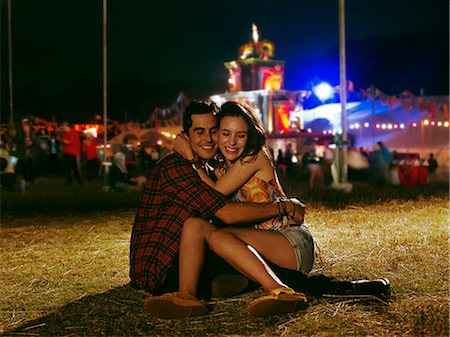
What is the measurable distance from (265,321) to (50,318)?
58.6 inches

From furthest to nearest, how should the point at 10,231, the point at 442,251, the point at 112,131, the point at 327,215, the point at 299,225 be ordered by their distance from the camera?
the point at 112,131
the point at 327,215
the point at 10,231
the point at 442,251
the point at 299,225

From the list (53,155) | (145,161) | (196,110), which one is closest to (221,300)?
(196,110)

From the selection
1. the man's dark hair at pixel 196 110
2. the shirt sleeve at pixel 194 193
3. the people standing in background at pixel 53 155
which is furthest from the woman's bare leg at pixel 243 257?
the people standing in background at pixel 53 155

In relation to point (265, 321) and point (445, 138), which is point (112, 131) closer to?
point (445, 138)

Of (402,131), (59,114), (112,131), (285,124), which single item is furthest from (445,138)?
(59,114)

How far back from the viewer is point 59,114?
7862cm

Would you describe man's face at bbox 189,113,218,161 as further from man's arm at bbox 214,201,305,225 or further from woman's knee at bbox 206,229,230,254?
woman's knee at bbox 206,229,230,254

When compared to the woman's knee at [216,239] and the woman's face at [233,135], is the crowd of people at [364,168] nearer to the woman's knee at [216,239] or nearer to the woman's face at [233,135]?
the woman's face at [233,135]

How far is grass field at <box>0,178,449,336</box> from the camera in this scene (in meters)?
4.06

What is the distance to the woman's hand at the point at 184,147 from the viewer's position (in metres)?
4.76

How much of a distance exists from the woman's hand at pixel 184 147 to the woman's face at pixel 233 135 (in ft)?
0.84

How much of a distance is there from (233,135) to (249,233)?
2.45 feet

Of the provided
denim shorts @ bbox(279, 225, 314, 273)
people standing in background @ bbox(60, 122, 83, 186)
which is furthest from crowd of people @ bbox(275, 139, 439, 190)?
denim shorts @ bbox(279, 225, 314, 273)

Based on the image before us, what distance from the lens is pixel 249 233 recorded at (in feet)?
15.0
